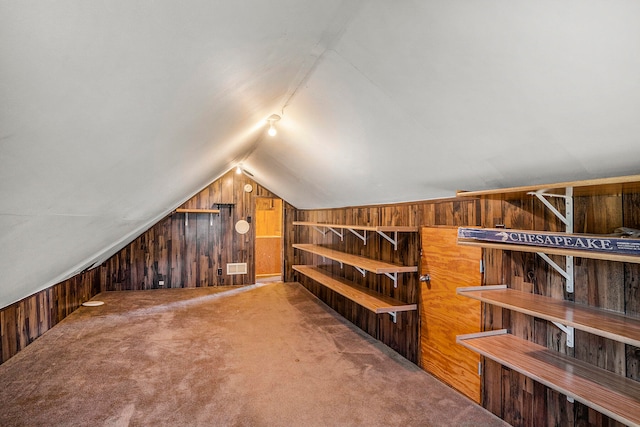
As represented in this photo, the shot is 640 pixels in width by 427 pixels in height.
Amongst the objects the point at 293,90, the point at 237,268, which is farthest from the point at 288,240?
the point at 293,90

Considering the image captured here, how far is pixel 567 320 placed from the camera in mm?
1477

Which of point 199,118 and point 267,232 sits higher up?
point 199,118

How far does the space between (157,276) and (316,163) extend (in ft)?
14.2

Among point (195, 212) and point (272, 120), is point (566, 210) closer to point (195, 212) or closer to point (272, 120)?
point (272, 120)

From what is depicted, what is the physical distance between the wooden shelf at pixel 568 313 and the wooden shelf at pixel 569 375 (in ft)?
0.92

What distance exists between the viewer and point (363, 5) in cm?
137

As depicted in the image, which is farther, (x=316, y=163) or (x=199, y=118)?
(x=316, y=163)

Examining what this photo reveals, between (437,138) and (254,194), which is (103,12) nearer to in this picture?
(437,138)

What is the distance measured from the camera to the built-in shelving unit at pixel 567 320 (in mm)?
1320

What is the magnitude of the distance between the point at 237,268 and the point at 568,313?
5818 mm

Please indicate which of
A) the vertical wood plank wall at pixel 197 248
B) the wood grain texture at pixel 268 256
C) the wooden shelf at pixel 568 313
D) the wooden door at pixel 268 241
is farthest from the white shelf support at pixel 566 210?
the wood grain texture at pixel 268 256

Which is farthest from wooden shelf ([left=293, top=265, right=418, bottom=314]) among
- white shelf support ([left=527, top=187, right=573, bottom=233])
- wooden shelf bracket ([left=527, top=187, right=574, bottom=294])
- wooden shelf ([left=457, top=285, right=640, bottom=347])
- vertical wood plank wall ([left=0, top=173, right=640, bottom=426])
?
white shelf support ([left=527, top=187, right=573, bottom=233])

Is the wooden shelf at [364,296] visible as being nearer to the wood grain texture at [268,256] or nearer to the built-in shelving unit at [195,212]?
the built-in shelving unit at [195,212]

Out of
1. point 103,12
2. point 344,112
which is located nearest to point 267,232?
point 344,112
